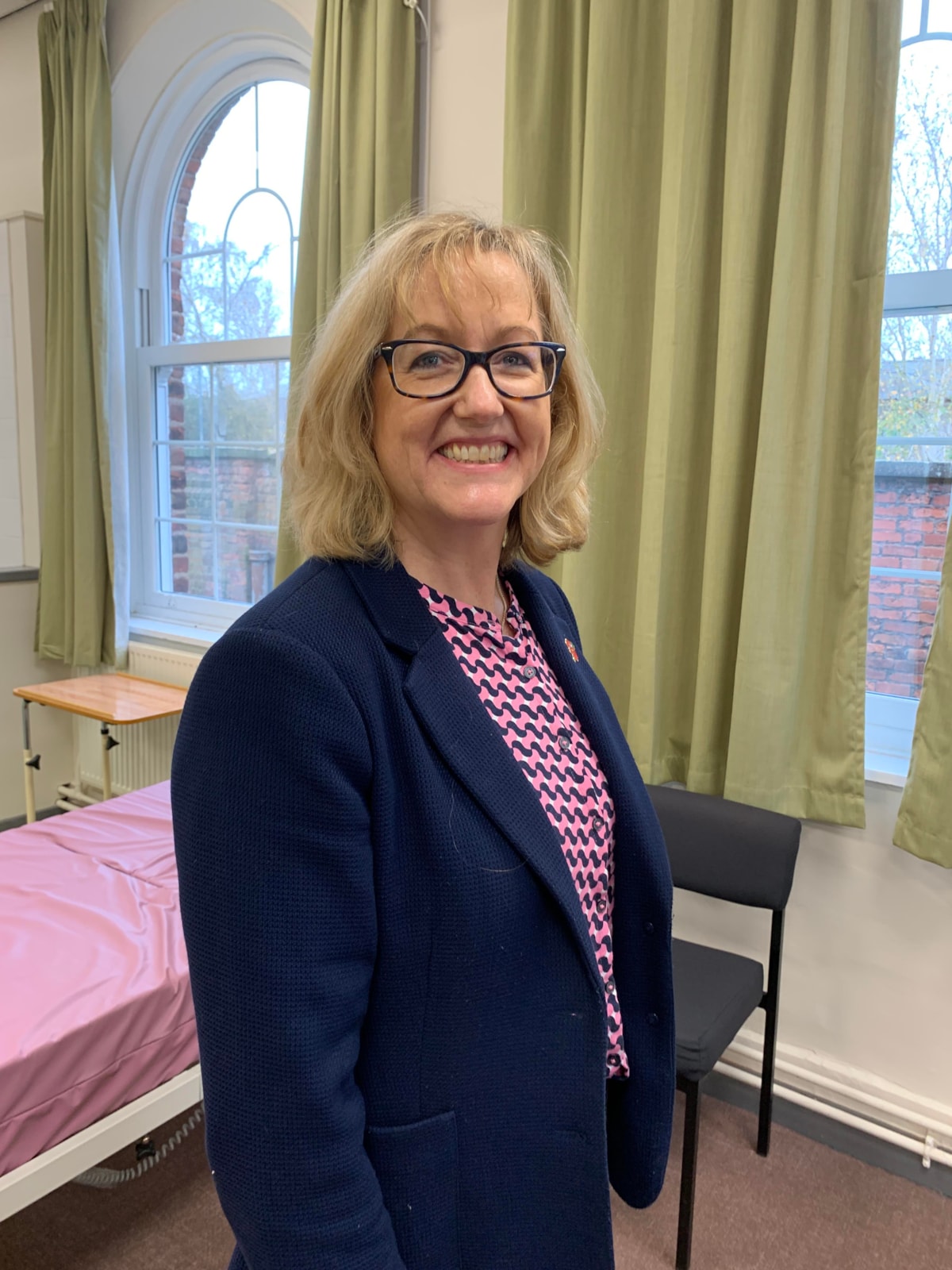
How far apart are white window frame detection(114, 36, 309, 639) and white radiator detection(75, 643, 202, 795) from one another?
4.8 inches

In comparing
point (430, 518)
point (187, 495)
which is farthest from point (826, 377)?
point (187, 495)

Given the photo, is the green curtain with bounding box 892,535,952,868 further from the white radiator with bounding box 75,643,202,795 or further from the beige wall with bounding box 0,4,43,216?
the beige wall with bounding box 0,4,43,216

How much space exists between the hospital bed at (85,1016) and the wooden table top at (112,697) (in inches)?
39.8

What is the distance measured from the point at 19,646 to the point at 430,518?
3412mm

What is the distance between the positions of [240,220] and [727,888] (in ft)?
9.79

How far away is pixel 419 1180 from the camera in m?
0.79

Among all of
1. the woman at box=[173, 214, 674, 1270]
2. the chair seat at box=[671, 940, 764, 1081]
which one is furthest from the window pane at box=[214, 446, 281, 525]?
the woman at box=[173, 214, 674, 1270]

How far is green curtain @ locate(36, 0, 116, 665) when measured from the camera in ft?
10.8

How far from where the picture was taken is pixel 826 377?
1.88m

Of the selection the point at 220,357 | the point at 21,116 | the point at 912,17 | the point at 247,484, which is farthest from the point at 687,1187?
the point at 21,116

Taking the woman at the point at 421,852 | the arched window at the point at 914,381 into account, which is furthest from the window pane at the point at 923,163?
the woman at the point at 421,852

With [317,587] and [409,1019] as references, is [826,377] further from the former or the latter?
[409,1019]

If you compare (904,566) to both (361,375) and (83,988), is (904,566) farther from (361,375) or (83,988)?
(83,988)

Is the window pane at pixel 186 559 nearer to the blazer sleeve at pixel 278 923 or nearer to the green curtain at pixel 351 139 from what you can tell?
the green curtain at pixel 351 139
